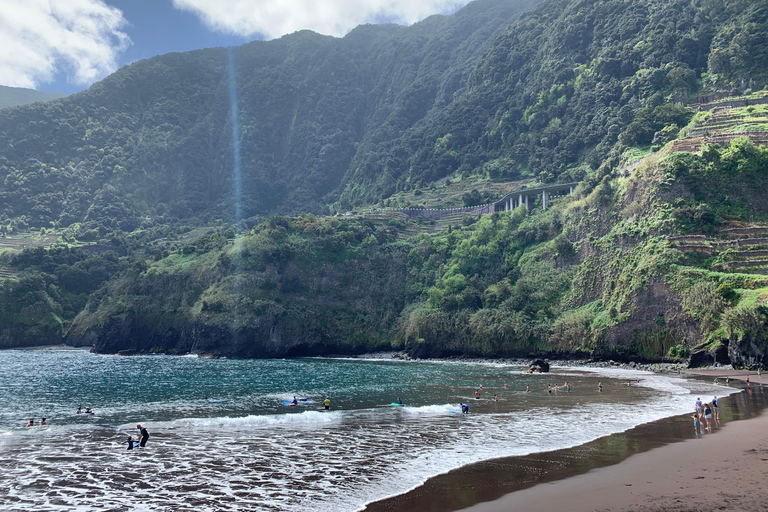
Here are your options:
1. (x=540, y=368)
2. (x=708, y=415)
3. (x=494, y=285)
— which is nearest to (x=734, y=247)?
(x=540, y=368)

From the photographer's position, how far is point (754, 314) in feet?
165

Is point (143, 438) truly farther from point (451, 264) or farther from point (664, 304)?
point (451, 264)

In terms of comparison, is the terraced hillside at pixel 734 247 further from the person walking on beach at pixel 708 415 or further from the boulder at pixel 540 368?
the person walking on beach at pixel 708 415

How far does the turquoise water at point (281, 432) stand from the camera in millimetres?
18969

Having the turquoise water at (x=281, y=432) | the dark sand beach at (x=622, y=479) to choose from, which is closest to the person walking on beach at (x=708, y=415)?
the dark sand beach at (x=622, y=479)

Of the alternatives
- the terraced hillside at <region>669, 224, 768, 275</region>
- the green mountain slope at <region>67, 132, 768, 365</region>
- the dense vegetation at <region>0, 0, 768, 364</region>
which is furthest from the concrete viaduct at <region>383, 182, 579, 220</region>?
→ the terraced hillside at <region>669, 224, 768, 275</region>

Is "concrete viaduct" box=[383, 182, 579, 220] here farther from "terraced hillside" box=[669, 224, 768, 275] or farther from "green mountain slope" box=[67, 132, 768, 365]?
"terraced hillside" box=[669, 224, 768, 275]

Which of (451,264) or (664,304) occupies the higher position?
(451,264)

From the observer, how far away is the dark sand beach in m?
16.1

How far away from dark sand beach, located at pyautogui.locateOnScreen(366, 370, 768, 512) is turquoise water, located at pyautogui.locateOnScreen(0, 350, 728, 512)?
1.47 metres

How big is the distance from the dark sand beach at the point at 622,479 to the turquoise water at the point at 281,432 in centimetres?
147

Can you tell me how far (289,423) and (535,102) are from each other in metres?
137

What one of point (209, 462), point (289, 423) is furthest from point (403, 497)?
point (289, 423)

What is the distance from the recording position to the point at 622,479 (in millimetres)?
18500
